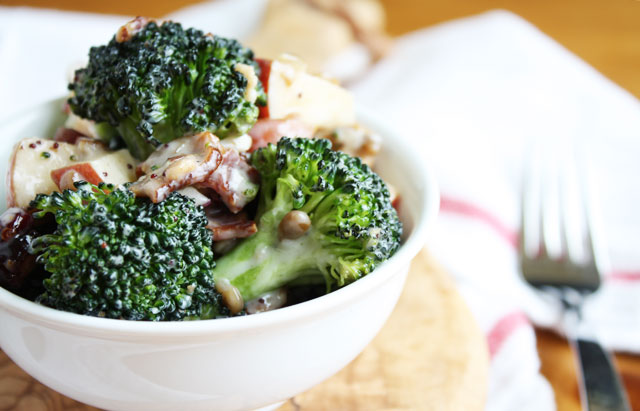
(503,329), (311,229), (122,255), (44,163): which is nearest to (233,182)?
(311,229)

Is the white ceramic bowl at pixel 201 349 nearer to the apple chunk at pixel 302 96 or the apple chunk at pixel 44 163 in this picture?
the apple chunk at pixel 44 163

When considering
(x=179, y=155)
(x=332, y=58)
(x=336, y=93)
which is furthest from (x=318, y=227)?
(x=332, y=58)

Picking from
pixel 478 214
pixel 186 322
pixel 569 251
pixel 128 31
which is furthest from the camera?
pixel 478 214

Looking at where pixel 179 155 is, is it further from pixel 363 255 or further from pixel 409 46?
pixel 409 46

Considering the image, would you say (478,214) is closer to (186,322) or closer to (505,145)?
(505,145)

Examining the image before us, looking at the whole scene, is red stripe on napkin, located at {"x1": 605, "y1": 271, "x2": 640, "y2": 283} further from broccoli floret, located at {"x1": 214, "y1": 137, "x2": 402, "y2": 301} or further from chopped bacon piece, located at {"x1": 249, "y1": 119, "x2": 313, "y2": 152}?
chopped bacon piece, located at {"x1": 249, "y1": 119, "x2": 313, "y2": 152}

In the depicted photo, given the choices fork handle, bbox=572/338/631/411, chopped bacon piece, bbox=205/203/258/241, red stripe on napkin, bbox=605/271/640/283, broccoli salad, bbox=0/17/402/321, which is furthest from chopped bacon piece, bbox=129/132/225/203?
red stripe on napkin, bbox=605/271/640/283

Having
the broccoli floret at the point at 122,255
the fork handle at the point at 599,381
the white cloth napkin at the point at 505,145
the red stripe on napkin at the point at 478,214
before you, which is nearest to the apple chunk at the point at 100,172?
the broccoli floret at the point at 122,255
